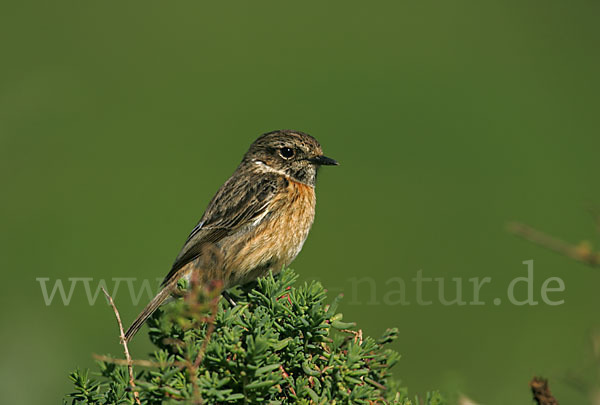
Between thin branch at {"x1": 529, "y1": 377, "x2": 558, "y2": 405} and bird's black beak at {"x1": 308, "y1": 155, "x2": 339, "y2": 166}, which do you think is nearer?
thin branch at {"x1": 529, "y1": 377, "x2": 558, "y2": 405}

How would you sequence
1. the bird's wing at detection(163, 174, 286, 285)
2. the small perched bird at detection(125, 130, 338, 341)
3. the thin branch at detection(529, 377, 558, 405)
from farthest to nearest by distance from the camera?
the bird's wing at detection(163, 174, 286, 285) → the small perched bird at detection(125, 130, 338, 341) → the thin branch at detection(529, 377, 558, 405)

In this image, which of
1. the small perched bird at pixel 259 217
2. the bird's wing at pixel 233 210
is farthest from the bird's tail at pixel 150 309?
the bird's wing at pixel 233 210

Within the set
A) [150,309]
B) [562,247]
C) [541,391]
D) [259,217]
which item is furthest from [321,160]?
[562,247]

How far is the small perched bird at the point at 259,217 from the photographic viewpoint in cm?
504

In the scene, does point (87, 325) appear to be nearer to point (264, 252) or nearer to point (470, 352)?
Result: point (264, 252)

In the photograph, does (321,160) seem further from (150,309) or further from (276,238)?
(150,309)

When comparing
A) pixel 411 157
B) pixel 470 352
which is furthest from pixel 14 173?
pixel 470 352

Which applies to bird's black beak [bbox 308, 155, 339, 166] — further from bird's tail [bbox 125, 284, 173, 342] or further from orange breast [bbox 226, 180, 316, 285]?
bird's tail [bbox 125, 284, 173, 342]

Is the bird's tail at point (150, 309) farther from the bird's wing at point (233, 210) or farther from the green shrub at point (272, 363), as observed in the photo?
the green shrub at point (272, 363)

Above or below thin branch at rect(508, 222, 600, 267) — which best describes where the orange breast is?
above

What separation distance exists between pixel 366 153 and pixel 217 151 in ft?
7.43

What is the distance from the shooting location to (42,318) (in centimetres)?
582

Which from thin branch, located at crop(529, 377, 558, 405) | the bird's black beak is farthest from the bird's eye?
thin branch, located at crop(529, 377, 558, 405)

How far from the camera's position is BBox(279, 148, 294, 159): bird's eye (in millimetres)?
5667
